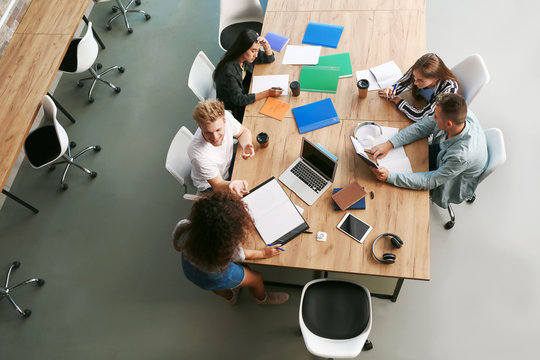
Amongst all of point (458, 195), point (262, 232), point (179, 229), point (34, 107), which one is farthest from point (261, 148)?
point (34, 107)

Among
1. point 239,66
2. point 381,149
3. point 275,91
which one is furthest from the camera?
point 239,66

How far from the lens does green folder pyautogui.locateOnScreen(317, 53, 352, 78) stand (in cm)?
319

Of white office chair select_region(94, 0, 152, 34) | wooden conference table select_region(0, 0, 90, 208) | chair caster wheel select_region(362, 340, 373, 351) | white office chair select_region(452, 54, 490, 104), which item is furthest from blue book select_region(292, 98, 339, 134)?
white office chair select_region(94, 0, 152, 34)

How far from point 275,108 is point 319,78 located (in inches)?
17.5

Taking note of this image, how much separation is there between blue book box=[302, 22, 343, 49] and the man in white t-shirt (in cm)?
107

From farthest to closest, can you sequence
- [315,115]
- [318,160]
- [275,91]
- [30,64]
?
[30,64], [275,91], [315,115], [318,160]

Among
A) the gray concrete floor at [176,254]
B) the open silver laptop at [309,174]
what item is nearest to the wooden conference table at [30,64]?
the gray concrete floor at [176,254]

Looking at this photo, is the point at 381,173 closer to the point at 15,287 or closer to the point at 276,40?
the point at 276,40

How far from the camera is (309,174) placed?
274 centimetres

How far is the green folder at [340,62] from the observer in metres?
3.19

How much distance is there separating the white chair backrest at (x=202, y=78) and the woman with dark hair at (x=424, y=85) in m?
1.45

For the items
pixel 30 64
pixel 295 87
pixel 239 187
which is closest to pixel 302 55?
pixel 295 87

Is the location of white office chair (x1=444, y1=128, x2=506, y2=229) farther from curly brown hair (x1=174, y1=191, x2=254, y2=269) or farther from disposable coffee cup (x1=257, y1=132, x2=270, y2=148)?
curly brown hair (x1=174, y1=191, x2=254, y2=269)

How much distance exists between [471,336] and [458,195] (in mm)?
1014
